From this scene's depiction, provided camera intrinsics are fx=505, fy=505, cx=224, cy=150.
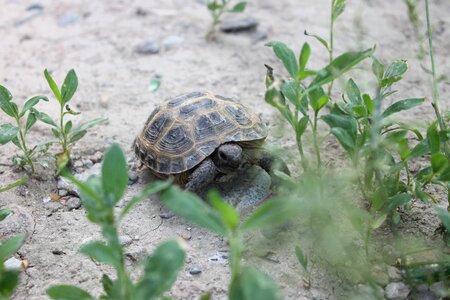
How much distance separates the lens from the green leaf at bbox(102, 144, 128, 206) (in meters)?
1.67

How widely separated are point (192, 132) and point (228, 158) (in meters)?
0.26

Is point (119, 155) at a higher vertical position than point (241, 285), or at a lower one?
higher

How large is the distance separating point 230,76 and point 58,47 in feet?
5.34

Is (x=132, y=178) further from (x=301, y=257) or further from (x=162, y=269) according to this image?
(x=162, y=269)

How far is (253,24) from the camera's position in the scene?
15.2 ft

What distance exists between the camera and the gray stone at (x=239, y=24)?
15.1ft

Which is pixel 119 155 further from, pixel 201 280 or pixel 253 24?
pixel 253 24

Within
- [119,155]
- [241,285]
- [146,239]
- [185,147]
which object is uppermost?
[119,155]

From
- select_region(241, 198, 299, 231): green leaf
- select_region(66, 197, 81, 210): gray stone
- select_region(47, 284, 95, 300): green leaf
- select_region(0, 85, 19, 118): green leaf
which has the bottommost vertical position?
select_region(66, 197, 81, 210): gray stone

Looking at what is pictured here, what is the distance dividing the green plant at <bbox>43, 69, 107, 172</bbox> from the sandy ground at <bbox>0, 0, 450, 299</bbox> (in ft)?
0.58

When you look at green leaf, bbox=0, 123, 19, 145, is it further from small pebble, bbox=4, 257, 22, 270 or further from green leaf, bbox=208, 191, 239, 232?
green leaf, bbox=208, 191, 239, 232

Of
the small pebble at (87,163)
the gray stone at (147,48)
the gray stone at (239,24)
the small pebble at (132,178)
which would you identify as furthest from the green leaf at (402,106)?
the gray stone at (147,48)

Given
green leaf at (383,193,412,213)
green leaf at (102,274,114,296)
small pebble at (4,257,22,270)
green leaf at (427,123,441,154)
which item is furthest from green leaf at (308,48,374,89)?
small pebble at (4,257,22,270)

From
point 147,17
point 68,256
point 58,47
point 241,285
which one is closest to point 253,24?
point 147,17
